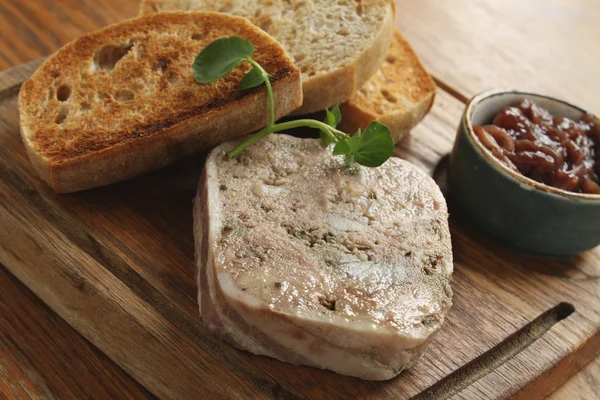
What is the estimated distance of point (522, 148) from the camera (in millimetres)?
2908

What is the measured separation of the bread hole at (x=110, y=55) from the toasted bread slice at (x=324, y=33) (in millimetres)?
444

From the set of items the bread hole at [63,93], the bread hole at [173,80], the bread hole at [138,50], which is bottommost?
the bread hole at [63,93]

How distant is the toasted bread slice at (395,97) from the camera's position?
Answer: 10.3 ft

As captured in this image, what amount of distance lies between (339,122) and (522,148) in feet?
2.57

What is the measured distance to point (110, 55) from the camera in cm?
304

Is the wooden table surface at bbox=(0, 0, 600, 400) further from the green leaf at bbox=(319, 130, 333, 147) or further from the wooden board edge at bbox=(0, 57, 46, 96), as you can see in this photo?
the green leaf at bbox=(319, 130, 333, 147)

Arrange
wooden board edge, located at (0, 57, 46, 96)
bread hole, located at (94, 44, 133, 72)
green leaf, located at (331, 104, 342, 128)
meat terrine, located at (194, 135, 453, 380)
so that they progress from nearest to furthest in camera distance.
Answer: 1. meat terrine, located at (194, 135, 453, 380)
2. green leaf, located at (331, 104, 342, 128)
3. bread hole, located at (94, 44, 133, 72)
4. wooden board edge, located at (0, 57, 46, 96)

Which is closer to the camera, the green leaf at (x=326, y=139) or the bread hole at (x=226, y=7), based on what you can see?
the green leaf at (x=326, y=139)

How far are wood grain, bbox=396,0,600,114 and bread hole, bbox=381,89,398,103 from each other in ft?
2.56

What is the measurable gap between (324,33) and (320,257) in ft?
4.07

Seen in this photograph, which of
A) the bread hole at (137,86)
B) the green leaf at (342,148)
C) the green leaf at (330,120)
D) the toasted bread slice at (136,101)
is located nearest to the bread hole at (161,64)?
the toasted bread slice at (136,101)

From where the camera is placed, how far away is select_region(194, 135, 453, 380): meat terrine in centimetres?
217

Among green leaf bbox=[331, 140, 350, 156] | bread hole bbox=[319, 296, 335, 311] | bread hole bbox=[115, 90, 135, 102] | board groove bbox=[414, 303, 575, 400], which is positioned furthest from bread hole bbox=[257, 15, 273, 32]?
board groove bbox=[414, 303, 575, 400]

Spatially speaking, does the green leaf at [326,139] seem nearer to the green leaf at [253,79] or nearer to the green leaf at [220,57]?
the green leaf at [253,79]
